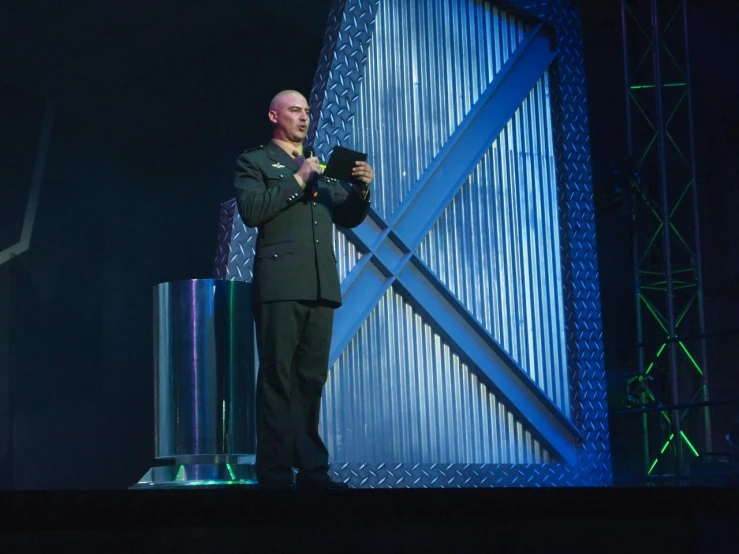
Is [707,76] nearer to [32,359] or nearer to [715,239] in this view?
[715,239]

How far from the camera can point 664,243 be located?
7.92 meters

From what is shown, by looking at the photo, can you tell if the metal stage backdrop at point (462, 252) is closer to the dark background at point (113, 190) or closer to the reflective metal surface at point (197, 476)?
the reflective metal surface at point (197, 476)

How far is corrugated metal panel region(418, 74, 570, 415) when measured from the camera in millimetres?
6031

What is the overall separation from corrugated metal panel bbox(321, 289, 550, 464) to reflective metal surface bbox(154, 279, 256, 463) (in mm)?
703

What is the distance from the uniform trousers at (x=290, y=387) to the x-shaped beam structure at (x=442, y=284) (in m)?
1.20

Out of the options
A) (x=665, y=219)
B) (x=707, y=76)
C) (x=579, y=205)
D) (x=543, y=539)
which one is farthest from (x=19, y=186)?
(x=707, y=76)

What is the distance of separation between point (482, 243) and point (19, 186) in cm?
319

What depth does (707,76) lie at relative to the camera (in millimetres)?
9102

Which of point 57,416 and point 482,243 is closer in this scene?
point 482,243

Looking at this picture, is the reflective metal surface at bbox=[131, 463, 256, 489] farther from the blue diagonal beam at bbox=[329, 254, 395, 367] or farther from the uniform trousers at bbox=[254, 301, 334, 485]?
the blue diagonal beam at bbox=[329, 254, 395, 367]

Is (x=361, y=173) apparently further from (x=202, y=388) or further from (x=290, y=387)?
(x=202, y=388)

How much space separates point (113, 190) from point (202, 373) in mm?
3103

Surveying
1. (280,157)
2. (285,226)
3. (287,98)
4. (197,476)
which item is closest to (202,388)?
(197,476)

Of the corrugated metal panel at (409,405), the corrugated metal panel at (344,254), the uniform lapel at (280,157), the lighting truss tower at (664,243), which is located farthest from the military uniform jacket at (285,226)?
the lighting truss tower at (664,243)
